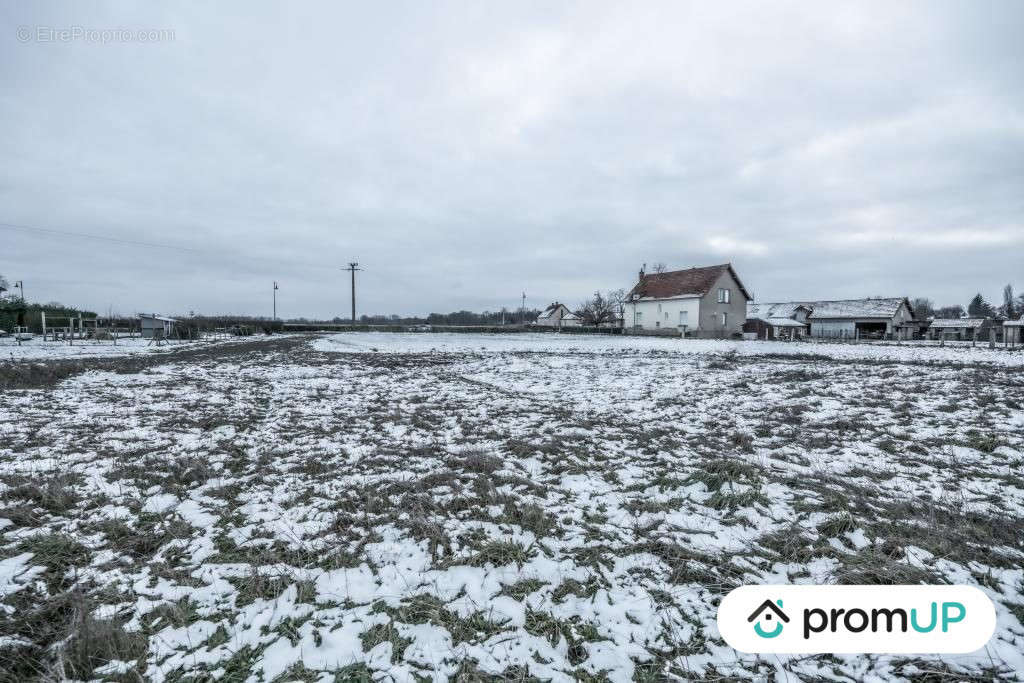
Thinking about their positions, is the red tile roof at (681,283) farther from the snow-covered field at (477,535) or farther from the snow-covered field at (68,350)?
the snow-covered field at (68,350)

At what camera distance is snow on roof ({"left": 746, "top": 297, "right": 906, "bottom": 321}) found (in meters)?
54.2

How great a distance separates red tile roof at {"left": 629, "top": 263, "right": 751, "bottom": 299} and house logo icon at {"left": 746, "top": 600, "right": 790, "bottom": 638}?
45823 millimetres

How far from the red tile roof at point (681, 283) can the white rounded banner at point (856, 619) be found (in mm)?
45437

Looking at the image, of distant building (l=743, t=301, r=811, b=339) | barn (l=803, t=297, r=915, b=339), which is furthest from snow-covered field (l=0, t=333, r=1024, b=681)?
barn (l=803, t=297, r=915, b=339)

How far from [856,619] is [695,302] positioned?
151ft

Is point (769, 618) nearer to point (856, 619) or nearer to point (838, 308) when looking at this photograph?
point (856, 619)

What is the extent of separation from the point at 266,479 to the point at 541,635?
159 inches

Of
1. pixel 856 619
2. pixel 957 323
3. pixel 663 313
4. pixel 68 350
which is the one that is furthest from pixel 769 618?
pixel 957 323

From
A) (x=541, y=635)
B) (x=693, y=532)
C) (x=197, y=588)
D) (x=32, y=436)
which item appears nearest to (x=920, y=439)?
(x=693, y=532)

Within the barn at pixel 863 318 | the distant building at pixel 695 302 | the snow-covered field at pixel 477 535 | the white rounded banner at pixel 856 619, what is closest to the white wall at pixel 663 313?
the distant building at pixel 695 302

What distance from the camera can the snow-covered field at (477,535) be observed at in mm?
2701

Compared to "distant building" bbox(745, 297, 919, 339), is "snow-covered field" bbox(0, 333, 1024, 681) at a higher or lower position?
lower

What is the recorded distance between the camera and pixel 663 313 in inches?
1933

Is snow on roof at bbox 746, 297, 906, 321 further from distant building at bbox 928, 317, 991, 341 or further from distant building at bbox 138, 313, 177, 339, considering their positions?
distant building at bbox 138, 313, 177, 339
